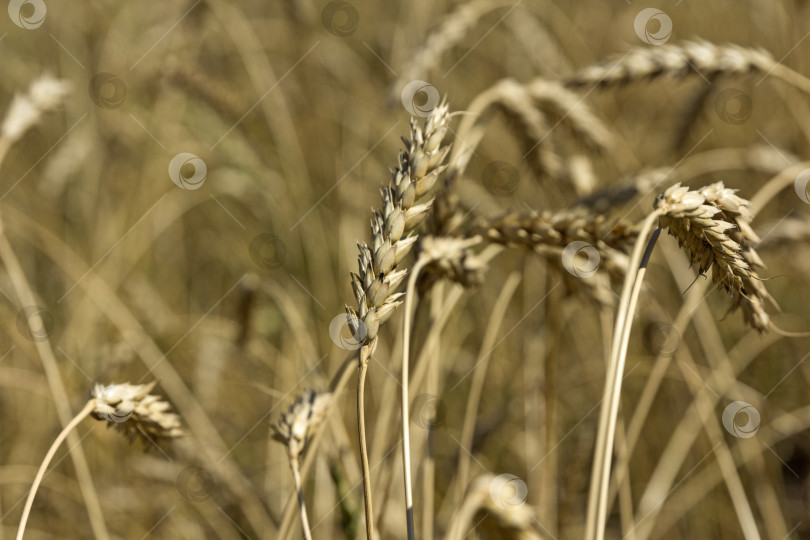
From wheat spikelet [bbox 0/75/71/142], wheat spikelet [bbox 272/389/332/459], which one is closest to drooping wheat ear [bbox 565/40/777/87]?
wheat spikelet [bbox 272/389/332/459]

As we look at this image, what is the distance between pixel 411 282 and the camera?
0.99 m

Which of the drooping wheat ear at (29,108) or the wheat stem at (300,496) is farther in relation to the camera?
the drooping wheat ear at (29,108)

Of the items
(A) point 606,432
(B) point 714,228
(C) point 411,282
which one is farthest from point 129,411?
(B) point 714,228

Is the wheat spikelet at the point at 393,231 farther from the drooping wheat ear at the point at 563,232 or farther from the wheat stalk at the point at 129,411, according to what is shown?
the wheat stalk at the point at 129,411

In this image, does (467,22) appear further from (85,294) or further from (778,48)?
(778,48)

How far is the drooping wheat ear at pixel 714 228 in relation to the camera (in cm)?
78

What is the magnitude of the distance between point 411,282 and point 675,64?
0.88 metres

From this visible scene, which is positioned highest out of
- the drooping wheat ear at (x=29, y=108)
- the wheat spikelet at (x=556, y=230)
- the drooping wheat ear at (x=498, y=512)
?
the drooping wheat ear at (x=29, y=108)

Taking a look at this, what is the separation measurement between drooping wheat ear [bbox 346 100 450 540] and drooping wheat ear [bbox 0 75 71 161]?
0.97 meters

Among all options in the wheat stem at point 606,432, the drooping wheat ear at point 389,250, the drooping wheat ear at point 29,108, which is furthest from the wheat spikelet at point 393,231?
the drooping wheat ear at point 29,108

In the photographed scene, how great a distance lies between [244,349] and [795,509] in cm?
181

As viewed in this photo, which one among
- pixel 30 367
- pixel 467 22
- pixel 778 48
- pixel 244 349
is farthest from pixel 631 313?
pixel 778 48

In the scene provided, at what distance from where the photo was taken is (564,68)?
104 inches

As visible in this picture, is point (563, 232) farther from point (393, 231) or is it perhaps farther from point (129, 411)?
point (129, 411)
